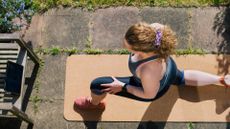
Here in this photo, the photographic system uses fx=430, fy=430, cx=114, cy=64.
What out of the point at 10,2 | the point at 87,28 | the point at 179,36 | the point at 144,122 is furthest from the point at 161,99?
the point at 10,2

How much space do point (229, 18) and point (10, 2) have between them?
9.59 ft

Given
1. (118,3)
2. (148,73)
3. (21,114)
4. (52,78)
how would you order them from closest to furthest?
(148,73)
(21,114)
(52,78)
(118,3)

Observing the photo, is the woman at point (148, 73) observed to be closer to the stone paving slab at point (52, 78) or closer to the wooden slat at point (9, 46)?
the stone paving slab at point (52, 78)

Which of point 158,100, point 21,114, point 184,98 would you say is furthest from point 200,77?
point 21,114

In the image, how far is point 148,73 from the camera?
4.25 metres

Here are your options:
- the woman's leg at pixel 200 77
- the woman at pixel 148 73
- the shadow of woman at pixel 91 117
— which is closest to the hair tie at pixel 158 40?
the woman at pixel 148 73

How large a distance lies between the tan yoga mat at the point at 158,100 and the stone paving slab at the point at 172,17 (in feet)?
1.28

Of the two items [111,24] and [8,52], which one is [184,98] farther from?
[8,52]

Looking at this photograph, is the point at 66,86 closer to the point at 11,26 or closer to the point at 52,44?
the point at 52,44

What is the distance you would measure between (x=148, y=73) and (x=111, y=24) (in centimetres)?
171

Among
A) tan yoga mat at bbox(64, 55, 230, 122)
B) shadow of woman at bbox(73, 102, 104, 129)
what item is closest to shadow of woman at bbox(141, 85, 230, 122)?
tan yoga mat at bbox(64, 55, 230, 122)

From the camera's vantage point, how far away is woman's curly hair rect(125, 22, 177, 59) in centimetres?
393

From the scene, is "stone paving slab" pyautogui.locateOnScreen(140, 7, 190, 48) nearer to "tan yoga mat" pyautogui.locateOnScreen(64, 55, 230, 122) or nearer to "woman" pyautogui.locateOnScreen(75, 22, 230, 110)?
"tan yoga mat" pyautogui.locateOnScreen(64, 55, 230, 122)

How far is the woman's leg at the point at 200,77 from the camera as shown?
5137mm
